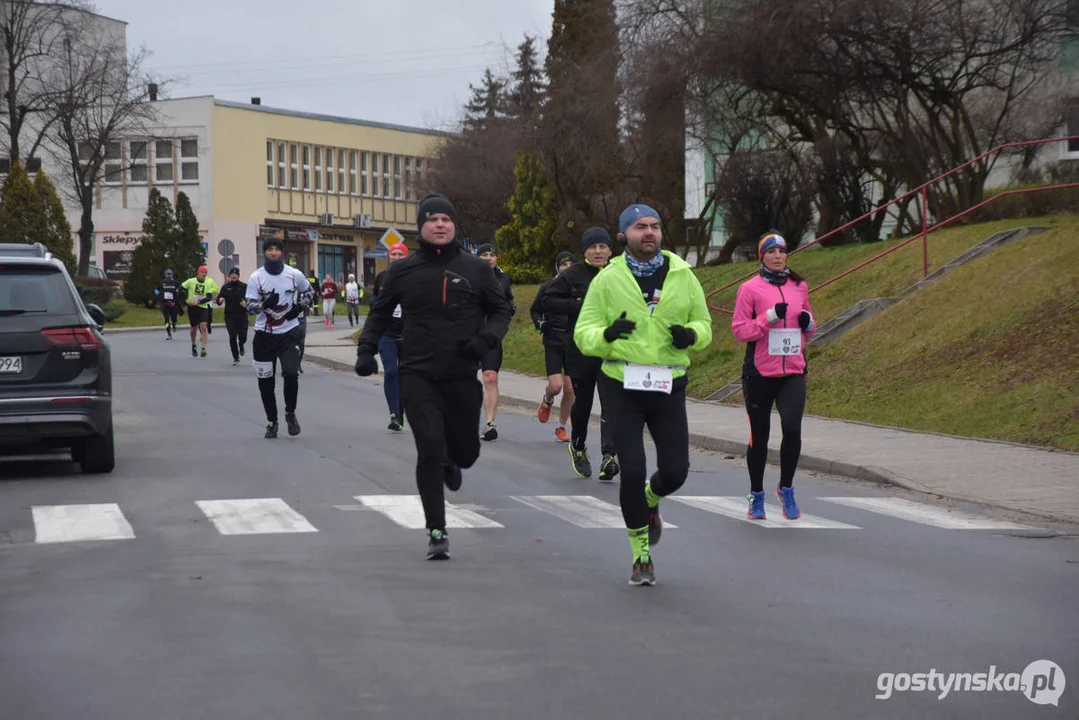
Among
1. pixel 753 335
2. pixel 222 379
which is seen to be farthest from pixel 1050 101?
pixel 753 335

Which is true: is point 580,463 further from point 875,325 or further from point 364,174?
point 364,174

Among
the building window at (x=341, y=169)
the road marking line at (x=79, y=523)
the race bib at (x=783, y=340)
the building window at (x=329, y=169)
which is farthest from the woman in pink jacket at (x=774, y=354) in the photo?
the building window at (x=341, y=169)

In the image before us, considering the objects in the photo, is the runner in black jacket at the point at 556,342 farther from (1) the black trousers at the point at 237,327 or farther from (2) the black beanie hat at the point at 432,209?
(1) the black trousers at the point at 237,327

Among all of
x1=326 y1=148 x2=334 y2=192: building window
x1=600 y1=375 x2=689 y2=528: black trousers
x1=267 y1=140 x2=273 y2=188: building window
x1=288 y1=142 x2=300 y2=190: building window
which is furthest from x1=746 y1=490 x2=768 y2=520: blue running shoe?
x1=326 y1=148 x2=334 y2=192: building window

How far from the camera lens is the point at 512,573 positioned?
7988mm

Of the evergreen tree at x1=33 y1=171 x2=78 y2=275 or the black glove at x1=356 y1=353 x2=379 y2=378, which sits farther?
the evergreen tree at x1=33 y1=171 x2=78 y2=275

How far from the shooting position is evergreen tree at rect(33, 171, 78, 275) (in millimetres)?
54469

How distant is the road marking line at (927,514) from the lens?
10258 mm

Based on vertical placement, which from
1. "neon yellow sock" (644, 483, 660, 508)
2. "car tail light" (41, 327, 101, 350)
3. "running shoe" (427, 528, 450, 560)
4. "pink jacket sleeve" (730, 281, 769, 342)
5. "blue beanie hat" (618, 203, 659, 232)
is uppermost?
"blue beanie hat" (618, 203, 659, 232)

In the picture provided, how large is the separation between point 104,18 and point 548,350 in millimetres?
78922

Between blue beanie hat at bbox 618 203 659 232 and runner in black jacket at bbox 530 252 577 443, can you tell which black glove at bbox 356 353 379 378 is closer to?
blue beanie hat at bbox 618 203 659 232

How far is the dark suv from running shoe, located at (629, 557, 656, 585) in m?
5.90

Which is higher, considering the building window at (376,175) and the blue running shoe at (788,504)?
the building window at (376,175)

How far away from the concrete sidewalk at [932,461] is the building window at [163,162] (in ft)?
229
